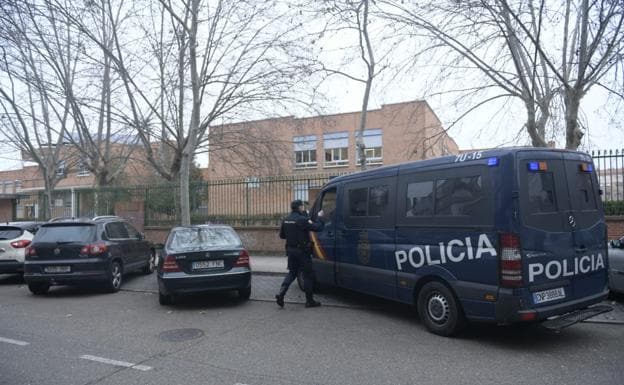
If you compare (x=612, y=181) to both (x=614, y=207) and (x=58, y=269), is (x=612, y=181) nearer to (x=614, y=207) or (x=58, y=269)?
(x=614, y=207)

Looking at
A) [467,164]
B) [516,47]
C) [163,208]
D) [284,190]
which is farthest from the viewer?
[163,208]

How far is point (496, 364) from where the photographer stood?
186 inches

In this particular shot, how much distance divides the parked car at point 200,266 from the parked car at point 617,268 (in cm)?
593

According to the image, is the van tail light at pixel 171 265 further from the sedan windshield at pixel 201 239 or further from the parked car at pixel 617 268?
the parked car at pixel 617 268

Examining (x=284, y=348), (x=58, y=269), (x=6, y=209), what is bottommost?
(x=284, y=348)

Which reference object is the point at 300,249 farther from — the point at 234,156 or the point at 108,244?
the point at 234,156

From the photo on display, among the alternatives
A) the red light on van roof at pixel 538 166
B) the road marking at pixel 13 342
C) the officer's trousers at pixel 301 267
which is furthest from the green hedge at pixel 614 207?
the road marking at pixel 13 342

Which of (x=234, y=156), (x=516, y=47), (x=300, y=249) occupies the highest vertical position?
(x=516, y=47)

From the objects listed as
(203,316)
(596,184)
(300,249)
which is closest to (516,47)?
(596,184)

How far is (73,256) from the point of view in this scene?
9.13m

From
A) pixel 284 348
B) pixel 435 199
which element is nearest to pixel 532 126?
pixel 435 199

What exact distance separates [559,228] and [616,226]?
6599 millimetres

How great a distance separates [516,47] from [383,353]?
8340 mm

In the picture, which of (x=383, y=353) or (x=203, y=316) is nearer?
(x=383, y=353)
